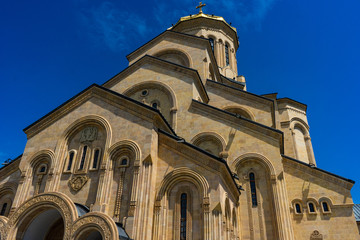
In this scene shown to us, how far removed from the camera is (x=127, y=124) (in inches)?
526

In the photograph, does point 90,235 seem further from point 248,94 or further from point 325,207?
point 248,94

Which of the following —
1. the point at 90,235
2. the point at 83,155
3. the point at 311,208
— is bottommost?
the point at 90,235

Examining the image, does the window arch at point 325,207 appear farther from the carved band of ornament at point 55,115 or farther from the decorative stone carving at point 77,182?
the carved band of ornament at point 55,115

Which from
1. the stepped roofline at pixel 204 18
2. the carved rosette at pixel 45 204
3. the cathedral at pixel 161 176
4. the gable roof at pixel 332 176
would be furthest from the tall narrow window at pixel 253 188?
the stepped roofline at pixel 204 18

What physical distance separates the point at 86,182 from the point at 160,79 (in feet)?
28.3

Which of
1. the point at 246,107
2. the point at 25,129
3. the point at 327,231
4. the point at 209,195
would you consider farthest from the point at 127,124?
the point at 327,231

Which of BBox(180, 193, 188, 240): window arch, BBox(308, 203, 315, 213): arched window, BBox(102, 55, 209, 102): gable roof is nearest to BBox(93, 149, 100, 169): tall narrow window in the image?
BBox(180, 193, 188, 240): window arch

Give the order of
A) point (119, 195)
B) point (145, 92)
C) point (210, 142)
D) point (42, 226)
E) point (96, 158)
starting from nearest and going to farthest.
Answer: point (119, 195)
point (42, 226)
point (96, 158)
point (210, 142)
point (145, 92)

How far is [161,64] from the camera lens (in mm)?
19219

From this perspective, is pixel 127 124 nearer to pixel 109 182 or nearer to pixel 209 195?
pixel 109 182

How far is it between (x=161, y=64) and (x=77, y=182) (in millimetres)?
9743

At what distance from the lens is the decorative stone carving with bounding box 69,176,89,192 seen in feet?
42.0

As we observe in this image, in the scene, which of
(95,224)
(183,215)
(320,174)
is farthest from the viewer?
(320,174)

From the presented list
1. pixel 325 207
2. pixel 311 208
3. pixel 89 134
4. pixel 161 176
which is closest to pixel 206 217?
pixel 161 176
